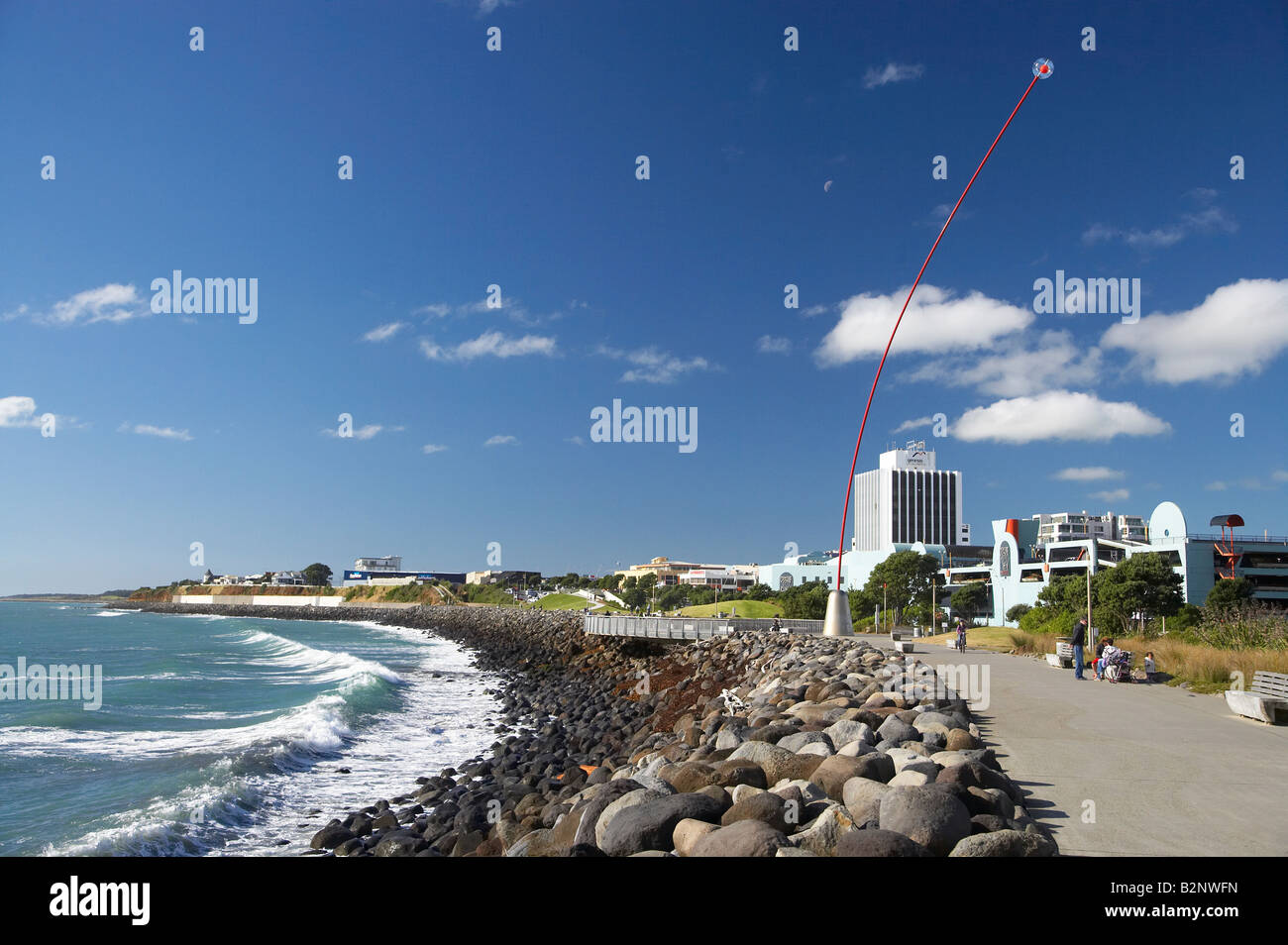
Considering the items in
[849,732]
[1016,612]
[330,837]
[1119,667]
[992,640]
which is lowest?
[1016,612]

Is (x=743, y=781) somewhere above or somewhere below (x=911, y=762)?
below

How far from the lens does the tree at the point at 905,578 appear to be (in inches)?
3366

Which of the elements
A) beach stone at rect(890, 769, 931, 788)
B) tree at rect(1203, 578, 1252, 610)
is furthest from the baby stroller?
tree at rect(1203, 578, 1252, 610)

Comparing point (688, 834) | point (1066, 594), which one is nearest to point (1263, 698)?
point (688, 834)

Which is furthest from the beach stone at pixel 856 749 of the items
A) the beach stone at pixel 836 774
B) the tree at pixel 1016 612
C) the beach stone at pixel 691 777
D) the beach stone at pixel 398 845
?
the tree at pixel 1016 612

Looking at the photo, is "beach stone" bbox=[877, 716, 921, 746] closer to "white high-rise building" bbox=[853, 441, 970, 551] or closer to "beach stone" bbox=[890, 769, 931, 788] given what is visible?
"beach stone" bbox=[890, 769, 931, 788]

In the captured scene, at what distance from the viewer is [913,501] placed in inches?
7603

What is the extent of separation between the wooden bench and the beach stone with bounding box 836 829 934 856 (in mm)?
9701

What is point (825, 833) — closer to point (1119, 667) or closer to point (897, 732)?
point (897, 732)

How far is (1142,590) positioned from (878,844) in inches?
2357
